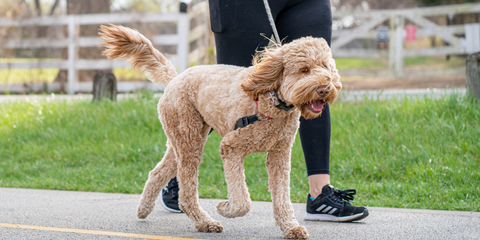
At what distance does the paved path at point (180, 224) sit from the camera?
305 centimetres

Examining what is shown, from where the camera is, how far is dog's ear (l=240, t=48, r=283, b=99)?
2.60 m

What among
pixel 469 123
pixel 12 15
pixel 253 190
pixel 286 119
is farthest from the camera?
pixel 12 15

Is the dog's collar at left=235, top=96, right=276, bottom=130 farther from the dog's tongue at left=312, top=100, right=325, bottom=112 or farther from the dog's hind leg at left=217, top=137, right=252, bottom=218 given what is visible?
the dog's tongue at left=312, top=100, right=325, bottom=112

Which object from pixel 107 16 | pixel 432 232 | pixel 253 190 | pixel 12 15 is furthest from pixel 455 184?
Result: pixel 12 15

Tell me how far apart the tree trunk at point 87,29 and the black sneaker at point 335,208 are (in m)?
10.1

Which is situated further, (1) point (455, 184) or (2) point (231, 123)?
(1) point (455, 184)

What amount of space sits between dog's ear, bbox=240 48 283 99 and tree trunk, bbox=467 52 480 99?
3860 millimetres

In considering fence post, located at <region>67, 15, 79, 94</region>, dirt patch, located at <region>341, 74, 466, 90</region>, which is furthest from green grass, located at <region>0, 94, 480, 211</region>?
dirt patch, located at <region>341, 74, 466, 90</region>

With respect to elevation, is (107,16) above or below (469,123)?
above

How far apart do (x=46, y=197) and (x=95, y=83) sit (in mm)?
3734

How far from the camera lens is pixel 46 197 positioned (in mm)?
4418

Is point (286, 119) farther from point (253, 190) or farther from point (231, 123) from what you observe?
point (253, 190)

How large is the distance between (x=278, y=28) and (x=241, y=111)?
83 cm

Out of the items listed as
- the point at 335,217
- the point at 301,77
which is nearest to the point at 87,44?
the point at 335,217
